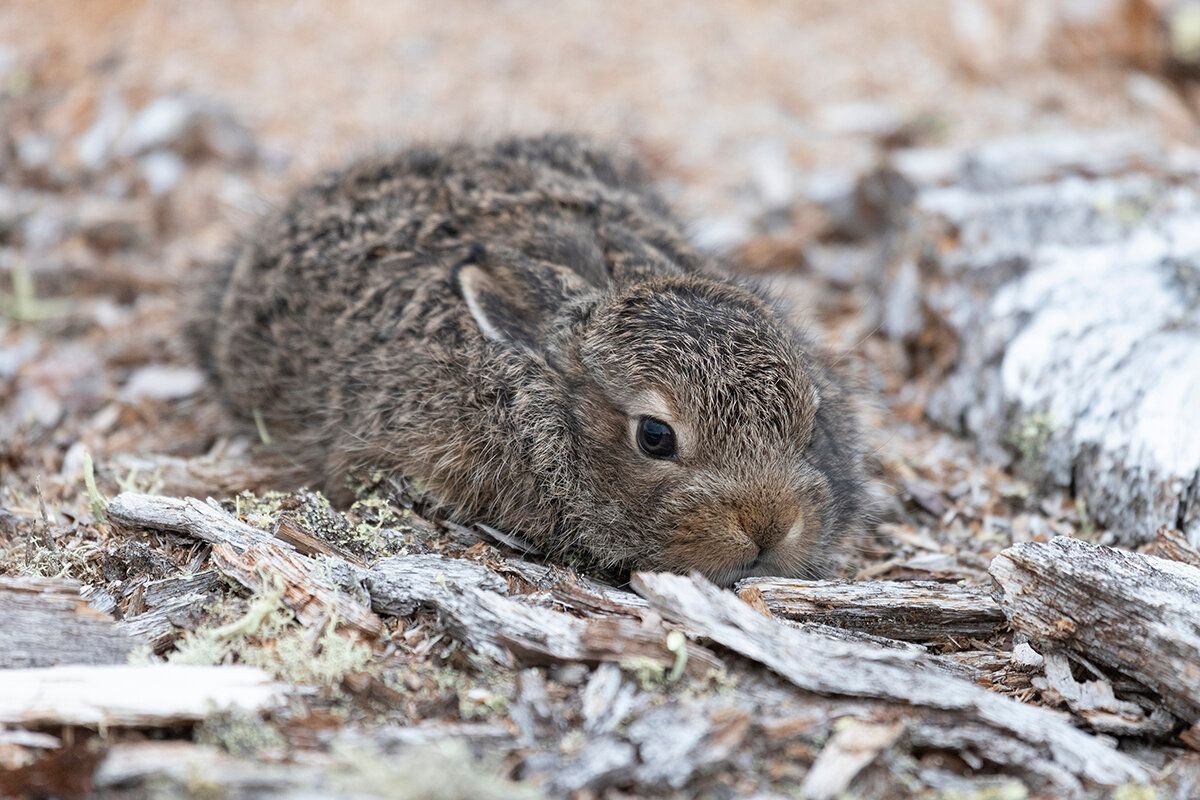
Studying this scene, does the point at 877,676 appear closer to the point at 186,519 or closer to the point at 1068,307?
the point at 186,519

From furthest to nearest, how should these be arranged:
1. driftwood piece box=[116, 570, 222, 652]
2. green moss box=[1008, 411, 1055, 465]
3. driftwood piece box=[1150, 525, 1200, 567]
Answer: green moss box=[1008, 411, 1055, 465]
driftwood piece box=[1150, 525, 1200, 567]
driftwood piece box=[116, 570, 222, 652]

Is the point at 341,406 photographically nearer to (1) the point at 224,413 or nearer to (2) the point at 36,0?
(1) the point at 224,413

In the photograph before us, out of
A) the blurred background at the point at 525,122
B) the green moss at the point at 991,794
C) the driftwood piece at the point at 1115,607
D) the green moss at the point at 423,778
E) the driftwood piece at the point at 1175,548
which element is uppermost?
the blurred background at the point at 525,122

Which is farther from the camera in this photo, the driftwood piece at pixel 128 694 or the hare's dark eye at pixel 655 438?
the hare's dark eye at pixel 655 438

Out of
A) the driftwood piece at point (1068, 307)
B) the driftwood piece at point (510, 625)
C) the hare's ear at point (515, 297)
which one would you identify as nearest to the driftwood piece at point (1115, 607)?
the driftwood piece at point (1068, 307)

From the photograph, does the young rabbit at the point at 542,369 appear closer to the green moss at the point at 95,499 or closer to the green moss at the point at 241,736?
the green moss at the point at 95,499

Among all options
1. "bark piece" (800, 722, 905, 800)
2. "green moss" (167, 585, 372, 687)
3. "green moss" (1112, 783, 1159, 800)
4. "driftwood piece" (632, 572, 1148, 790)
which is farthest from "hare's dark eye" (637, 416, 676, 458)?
"green moss" (1112, 783, 1159, 800)

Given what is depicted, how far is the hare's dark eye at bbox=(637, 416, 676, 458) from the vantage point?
489 cm

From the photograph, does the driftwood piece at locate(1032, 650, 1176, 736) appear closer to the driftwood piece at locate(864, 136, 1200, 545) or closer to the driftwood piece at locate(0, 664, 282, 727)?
the driftwood piece at locate(864, 136, 1200, 545)

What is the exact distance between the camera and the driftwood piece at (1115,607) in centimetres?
389

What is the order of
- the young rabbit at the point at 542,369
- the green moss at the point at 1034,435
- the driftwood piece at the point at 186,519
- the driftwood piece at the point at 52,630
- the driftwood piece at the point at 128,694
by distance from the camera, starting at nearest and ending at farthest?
the driftwood piece at the point at 128,694, the driftwood piece at the point at 52,630, the driftwood piece at the point at 186,519, the young rabbit at the point at 542,369, the green moss at the point at 1034,435

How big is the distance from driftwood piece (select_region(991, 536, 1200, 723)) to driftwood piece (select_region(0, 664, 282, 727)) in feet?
8.37

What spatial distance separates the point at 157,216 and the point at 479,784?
22.3 feet

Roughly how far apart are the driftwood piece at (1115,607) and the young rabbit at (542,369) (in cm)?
94
